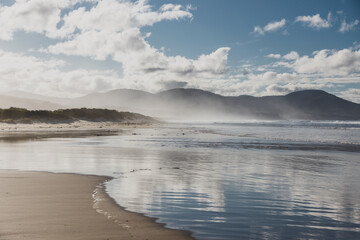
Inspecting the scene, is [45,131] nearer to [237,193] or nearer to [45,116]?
[45,116]

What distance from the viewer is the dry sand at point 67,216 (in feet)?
21.3

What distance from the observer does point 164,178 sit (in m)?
13.0

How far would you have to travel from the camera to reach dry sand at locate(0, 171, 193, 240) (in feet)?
21.3

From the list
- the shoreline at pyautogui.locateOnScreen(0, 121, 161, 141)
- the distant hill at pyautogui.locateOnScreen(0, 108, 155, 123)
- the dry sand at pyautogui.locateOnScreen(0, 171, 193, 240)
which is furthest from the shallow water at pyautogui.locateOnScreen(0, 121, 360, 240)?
the distant hill at pyautogui.locateOnScreen(0, 108, 155, 123)

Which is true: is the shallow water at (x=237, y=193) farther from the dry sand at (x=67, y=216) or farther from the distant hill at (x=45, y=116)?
the distant hill at (x=45, y=116)

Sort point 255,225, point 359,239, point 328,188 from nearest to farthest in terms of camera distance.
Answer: point 359,239 → point 255,225 → point 328,188

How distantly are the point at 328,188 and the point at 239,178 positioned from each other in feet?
10.8

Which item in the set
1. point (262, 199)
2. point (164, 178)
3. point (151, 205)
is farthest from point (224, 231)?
point (164, 178)

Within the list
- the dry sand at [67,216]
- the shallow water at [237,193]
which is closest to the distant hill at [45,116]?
the shallow water at [237,193]

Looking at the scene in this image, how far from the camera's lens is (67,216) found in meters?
7.65

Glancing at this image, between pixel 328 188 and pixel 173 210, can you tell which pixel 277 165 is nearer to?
pixel 328 188

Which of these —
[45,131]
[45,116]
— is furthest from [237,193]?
[45,116]

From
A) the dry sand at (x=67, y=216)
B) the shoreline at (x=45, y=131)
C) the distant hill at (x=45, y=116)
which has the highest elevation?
the distant hill at (x=45, y=116)

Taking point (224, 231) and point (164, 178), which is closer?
point (224, 231)
